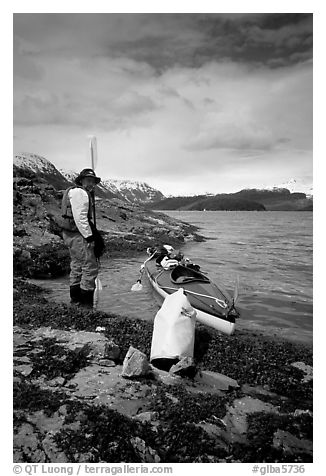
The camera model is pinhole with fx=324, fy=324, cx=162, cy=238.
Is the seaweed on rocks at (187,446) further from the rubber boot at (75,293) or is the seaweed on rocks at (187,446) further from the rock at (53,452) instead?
the rubber boot at (75,293)

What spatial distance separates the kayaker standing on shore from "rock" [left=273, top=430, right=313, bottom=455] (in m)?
5.14

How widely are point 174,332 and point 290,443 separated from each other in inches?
87.1

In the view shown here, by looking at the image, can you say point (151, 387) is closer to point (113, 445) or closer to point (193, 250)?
point (113, 445)

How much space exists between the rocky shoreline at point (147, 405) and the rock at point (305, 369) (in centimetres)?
2

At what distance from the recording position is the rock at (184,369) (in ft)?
15.9

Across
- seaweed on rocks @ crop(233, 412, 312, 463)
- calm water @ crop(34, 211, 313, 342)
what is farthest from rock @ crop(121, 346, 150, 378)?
calm water @ crop(34, 211, 313, 342)

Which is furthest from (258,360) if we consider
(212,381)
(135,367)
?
(135,367)

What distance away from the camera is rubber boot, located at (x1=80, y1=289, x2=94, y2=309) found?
8.00m

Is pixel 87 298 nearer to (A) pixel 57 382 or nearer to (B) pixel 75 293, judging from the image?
(B) pixel 75 293

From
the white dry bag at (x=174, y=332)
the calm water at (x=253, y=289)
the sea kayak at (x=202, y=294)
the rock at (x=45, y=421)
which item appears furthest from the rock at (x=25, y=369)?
the calm water at (x=253, y=289)

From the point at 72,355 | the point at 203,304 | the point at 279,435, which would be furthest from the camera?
the point at 203,304
